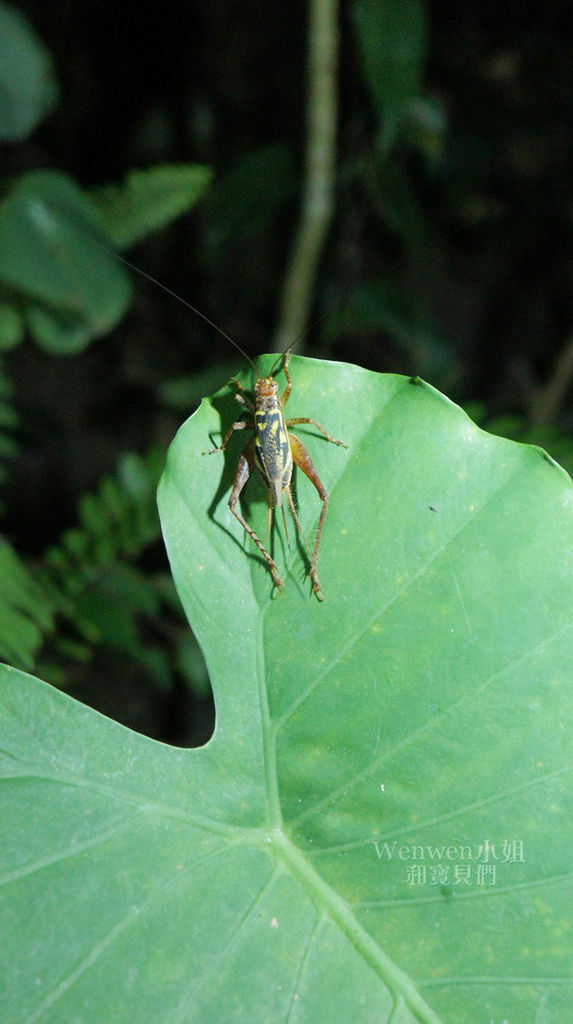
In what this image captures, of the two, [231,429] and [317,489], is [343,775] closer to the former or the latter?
[317,489]

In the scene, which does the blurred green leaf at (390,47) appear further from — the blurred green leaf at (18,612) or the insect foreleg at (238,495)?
the blurred green leaf at (18,612)

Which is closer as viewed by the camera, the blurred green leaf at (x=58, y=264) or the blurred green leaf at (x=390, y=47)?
the blurred green leaf at (x=58, y=264)

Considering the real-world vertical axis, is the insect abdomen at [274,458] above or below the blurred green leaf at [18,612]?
above

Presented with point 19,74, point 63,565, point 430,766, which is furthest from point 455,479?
point 19,74

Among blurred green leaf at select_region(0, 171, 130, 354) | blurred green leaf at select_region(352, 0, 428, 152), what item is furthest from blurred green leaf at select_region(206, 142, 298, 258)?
blurred green leaf at select_region(0, 171, 130, 354)

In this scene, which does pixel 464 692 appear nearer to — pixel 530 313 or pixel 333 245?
pixel 333 245

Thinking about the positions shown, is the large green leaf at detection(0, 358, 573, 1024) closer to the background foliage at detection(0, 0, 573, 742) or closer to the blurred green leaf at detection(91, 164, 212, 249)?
the background foliage at detection(0, 0, 573, 742)

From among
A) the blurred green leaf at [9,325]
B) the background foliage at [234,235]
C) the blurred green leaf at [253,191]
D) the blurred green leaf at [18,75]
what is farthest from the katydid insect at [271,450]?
the blurred green leaf at [253,191]

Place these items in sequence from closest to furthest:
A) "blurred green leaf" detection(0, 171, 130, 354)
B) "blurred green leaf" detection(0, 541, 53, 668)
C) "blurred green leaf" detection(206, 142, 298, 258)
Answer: "blurred green leaf" detection(0, 541, 53, 668) < "blurred green leaf" detection(0, 171, 130, 354) < "blurred green leaf" detection(206, 142, 298, 258)
